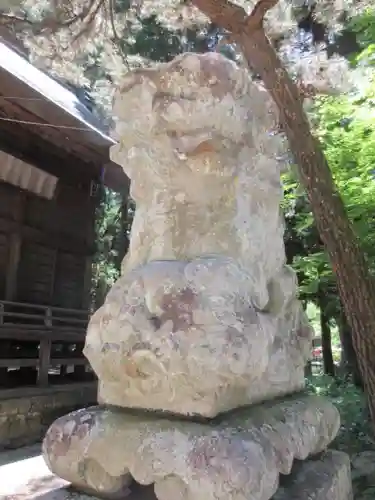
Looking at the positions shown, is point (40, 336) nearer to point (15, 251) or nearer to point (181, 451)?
point (15, 251)

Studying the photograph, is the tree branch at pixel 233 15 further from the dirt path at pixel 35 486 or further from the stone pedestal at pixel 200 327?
the dirt path at pixel 35 486

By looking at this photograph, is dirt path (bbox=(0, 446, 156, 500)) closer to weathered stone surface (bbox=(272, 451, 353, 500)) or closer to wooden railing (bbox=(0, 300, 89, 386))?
weathered stone surface (bbox=(272, 451, 353, 500))

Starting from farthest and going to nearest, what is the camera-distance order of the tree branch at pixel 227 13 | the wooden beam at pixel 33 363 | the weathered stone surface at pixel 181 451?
the wooden beam at pixel 33 363 → the tree branch at pixel 227 13 → the weathered stone surface at pixel 181 451

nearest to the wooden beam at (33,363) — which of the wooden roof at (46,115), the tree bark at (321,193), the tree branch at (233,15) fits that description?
the wooden roof at (46,115)

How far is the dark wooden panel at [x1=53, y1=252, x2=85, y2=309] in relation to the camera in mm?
9711

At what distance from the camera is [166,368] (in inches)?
54.4

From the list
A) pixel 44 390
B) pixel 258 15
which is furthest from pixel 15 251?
pixel 258 15

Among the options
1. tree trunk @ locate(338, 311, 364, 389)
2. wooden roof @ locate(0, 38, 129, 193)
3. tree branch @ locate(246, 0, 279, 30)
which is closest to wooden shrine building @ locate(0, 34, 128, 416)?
wooden roof @ locate(0, 38, 129, 193)

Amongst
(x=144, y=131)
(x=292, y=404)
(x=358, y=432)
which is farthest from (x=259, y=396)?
(x=358, y=432)

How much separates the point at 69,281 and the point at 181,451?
8.94m

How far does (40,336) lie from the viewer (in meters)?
7.61

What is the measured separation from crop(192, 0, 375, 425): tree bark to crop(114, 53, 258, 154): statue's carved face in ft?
6.38

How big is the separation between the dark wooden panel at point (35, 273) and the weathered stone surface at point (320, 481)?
7.51 m

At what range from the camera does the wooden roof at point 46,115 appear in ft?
22.6
